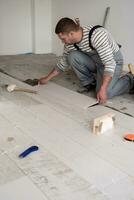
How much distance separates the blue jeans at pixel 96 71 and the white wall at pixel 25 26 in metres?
2.30

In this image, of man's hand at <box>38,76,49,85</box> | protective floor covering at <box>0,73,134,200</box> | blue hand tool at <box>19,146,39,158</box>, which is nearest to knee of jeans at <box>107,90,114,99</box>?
protective floor covering at <box>0,73,134,200</box>

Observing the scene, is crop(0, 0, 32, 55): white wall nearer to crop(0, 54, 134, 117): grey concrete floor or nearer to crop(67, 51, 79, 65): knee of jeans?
crop(0, 54, 134, 117): grey concrete floor

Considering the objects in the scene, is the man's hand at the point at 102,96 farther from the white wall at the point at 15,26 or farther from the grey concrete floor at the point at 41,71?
the white wall at the point at 15,26

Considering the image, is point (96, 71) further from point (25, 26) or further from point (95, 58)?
point (25, 26)

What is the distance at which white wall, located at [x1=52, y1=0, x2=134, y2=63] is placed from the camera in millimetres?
3362

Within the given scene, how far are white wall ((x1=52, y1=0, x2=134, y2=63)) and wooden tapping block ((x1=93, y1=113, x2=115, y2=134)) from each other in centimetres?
177

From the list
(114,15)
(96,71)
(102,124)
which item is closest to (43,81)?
(96,71)

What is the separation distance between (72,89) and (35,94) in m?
0.41

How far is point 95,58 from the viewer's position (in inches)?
99.3

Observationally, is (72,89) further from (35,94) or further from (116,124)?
(116,124)

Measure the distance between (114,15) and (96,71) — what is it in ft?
3.99

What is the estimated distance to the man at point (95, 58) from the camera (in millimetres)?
2195

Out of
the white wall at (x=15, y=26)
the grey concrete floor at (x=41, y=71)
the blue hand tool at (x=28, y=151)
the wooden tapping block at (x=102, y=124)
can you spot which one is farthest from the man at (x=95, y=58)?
the white wall at (x=15, y=26)

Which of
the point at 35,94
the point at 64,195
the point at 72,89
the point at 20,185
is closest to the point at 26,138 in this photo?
the point at 20,185
